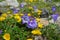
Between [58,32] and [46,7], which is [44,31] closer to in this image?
[58,32]

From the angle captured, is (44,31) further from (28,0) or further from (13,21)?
(28,0)

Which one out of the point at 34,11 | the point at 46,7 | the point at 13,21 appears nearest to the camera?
the point at 13,21

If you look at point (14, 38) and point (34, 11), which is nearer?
point (14, 38)

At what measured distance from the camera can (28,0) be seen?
399 centimetres

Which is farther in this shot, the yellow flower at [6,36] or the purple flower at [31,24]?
the purple flower at [31,24]

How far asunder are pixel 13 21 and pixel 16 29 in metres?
0.18

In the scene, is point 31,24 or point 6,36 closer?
point 6,36

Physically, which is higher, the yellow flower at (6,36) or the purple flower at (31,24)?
the purple flower at (31,24)

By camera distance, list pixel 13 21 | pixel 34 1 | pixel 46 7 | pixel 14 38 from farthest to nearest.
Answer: pixel 34 1, pixel 46 7, pixel 13 21, pixel 14 38

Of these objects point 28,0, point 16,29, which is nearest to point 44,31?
point 16,29

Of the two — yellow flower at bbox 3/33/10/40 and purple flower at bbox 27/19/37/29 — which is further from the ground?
purple flower at bbox 27/19/37/29

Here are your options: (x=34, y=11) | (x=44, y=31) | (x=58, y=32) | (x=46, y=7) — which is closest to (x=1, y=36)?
(x=44, y=31)

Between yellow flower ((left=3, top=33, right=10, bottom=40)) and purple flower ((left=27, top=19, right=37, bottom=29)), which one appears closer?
yellow flower ((left=3, top=33, right=10, bottom=40))

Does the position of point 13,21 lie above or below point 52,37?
above
